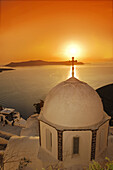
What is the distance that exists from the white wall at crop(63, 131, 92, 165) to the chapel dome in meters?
0.66

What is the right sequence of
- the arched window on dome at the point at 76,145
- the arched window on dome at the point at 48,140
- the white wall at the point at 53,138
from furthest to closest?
1. the arched window on dome at the point at 48,140
2. the arched window on dome at the point at 76,145
3. the white wall at the point at 53,138

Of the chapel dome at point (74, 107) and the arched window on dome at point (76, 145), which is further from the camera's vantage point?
the arched window on dome at point (76, 145)

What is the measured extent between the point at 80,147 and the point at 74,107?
3.10m

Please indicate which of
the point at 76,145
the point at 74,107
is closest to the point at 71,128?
the point at 74,107

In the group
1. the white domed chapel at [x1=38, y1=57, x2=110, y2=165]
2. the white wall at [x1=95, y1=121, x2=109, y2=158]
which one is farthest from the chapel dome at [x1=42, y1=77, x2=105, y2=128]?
the white wall at [x1=95, y1=121, x2=109, y2=158]

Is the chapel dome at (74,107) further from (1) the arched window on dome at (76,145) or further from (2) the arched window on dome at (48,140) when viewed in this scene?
(1) the arched window on dome at (76,145)

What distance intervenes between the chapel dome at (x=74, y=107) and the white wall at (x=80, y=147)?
2.17 ft

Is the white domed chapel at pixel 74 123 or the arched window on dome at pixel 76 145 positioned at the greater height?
the white domed chapel at pixel 74 123

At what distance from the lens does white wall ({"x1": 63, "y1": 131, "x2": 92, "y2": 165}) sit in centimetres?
849

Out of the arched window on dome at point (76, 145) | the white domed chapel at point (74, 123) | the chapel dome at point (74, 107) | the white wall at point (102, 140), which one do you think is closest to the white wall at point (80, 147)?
the white domed chapel at point (74, 123)

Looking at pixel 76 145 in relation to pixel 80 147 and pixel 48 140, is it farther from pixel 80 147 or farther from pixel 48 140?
pixel 48 140

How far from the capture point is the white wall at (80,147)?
8.49 m

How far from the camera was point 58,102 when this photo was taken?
877 cm

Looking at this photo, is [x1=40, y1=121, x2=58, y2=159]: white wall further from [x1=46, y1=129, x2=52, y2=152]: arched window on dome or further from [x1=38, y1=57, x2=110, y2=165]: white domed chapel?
[x1=46, y1=129, x2=52, y2=152]: arched window on dome
